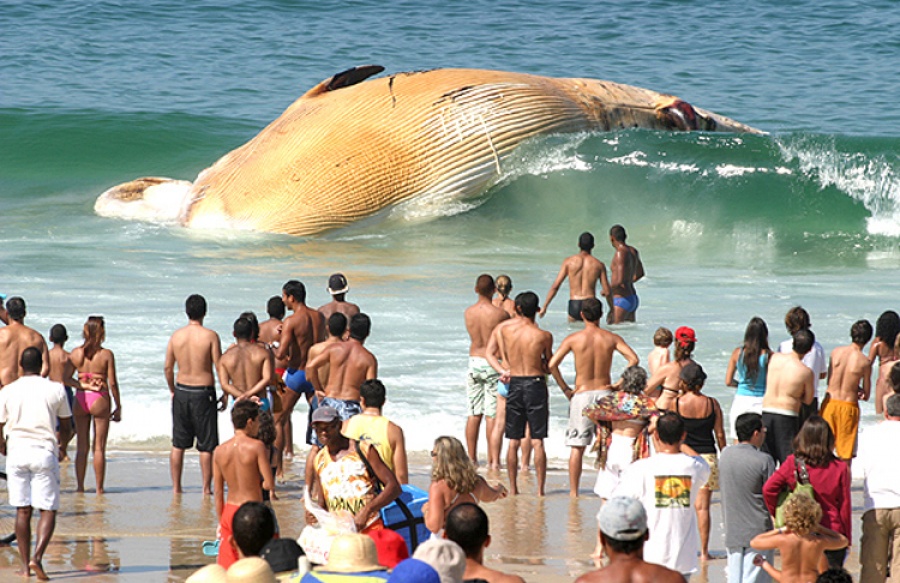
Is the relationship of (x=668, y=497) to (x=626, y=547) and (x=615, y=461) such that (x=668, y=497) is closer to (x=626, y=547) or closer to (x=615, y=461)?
(x=615, y=461)

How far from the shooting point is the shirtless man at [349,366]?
320 inches

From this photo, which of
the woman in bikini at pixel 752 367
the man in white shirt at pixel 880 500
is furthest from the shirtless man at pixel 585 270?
the man in white shirt at pixel 880 500

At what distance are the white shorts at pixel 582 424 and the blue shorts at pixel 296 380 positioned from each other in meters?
2.13

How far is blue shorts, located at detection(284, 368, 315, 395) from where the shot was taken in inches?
376

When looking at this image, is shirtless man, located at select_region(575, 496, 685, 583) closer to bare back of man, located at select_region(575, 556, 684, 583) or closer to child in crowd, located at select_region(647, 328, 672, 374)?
bare back of man, located at select_region(575, 556, 684, 583)

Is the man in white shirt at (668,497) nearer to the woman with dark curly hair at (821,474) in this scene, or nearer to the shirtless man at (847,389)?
the woman with dark curly hair at (821,474)

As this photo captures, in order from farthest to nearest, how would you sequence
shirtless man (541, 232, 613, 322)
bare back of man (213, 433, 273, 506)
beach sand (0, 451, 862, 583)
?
1. shirtless man (541, 232, 613, 322)
2. beach sand (0, 451, 862, 583)
3. bare back of man (213, 433, 273, 506)

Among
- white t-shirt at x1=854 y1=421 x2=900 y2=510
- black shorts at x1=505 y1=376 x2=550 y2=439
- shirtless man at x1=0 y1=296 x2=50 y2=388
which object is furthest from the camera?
black shorts at x1=505 y1=376 x2=550 y2=439

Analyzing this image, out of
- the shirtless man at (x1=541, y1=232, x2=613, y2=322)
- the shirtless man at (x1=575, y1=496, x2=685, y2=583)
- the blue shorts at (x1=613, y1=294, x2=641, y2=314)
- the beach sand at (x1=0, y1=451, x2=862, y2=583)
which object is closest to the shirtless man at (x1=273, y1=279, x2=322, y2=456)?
the beach sand at (x1=0, y1=451, x2=862, y2=583)

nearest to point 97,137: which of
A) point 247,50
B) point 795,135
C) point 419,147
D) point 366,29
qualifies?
point 247,50

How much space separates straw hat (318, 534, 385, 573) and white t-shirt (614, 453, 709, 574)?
191cm

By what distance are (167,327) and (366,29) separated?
2165 cm

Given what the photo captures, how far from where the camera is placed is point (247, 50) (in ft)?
106

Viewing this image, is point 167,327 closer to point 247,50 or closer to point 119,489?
point 119,489
